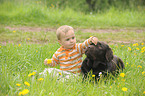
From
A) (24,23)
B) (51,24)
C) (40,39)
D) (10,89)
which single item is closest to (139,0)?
(51,24)

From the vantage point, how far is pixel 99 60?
8.79ft

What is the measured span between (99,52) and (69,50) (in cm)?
61

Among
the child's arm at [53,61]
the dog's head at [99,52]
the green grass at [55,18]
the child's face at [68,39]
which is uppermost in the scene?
the green grass at [55,18]

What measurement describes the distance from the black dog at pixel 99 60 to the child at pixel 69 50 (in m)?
0.26

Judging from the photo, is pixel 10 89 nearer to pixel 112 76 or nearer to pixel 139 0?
pixel 112 76

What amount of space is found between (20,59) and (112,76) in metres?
1.77

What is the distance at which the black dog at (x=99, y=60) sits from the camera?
8.61 ft

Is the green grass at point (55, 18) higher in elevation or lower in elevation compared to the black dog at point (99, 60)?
higher

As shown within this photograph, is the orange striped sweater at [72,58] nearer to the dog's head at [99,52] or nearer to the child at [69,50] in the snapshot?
the child at [69,50]

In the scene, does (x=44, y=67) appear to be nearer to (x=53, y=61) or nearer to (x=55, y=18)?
(x=53, y=61)

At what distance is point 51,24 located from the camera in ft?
26.0

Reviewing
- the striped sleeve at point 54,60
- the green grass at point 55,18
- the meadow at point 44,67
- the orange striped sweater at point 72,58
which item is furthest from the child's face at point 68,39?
the green grass at point 55,18

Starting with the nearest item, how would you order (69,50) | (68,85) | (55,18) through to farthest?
(68,85) → (69,50) → (55,18)

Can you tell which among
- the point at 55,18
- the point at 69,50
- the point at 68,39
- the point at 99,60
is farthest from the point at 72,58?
the point at 55,18
